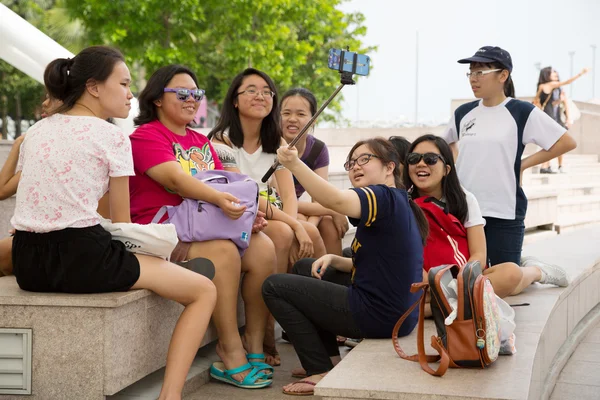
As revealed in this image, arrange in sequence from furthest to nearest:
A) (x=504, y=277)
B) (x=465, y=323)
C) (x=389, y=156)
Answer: (x=504, y=277) < (x=389, y=156) < (x=465, y=323)

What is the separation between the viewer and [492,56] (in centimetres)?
535

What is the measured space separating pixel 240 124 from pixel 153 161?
1201 mm

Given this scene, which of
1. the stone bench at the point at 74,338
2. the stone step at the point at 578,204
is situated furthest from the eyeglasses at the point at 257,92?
the stone step at the point at 578,204

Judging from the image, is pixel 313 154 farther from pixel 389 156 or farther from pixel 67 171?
pixel 67 171

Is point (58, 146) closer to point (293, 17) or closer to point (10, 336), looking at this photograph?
point (10, 336)

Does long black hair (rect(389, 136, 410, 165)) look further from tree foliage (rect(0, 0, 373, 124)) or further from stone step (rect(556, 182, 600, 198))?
tree foliage (rect(0, 0, 373, 124))

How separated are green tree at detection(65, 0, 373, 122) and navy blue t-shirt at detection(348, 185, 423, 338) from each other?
18654mm

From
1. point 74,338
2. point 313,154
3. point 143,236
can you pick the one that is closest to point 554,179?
point 313,154

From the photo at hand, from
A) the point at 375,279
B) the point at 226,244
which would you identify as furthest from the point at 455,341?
the point at 226,244

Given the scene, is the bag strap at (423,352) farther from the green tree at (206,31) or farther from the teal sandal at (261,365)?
the green tree at (206,31)

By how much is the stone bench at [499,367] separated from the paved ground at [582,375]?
6 centimetres

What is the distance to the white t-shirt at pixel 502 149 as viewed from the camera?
5.34m

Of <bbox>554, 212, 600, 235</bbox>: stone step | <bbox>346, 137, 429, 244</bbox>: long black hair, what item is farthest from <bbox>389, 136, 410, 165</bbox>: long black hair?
<bbox>554, 212, 600, 235</bbox>: stone step

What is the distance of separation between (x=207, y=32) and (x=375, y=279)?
20.7m
